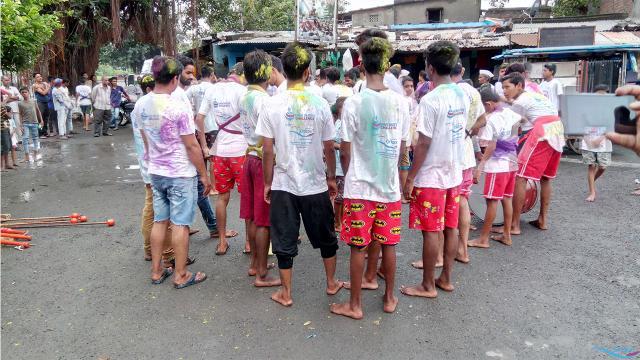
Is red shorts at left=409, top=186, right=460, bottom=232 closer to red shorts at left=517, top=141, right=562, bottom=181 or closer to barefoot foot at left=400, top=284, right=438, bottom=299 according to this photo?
barefoot foot at left=400, top=284, right=438, bottom=299

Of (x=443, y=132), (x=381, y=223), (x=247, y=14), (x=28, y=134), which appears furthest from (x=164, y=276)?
(x=247, y=14)

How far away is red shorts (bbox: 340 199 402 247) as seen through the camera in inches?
133

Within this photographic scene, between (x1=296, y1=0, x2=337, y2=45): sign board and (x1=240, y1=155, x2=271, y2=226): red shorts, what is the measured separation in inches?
311

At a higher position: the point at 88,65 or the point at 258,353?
the point at 88,65

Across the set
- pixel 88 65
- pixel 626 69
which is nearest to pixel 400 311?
pixel 626 69

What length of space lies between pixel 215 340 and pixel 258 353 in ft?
1.16

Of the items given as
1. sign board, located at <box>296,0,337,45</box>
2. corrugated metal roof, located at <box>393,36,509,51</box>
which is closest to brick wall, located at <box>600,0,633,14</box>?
corrugated metal roof, located at <box>393,36,509,51</box>

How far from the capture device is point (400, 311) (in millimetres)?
3639

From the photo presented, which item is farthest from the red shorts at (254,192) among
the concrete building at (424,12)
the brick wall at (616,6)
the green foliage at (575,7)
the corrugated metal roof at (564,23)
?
the green foliage at (575,7)

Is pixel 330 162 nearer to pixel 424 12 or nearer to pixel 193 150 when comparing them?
pixel 193 150

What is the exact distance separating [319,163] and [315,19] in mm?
9206

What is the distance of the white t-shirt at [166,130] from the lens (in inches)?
151

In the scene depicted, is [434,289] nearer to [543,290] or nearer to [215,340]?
[543,290]

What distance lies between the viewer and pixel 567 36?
488 inches
